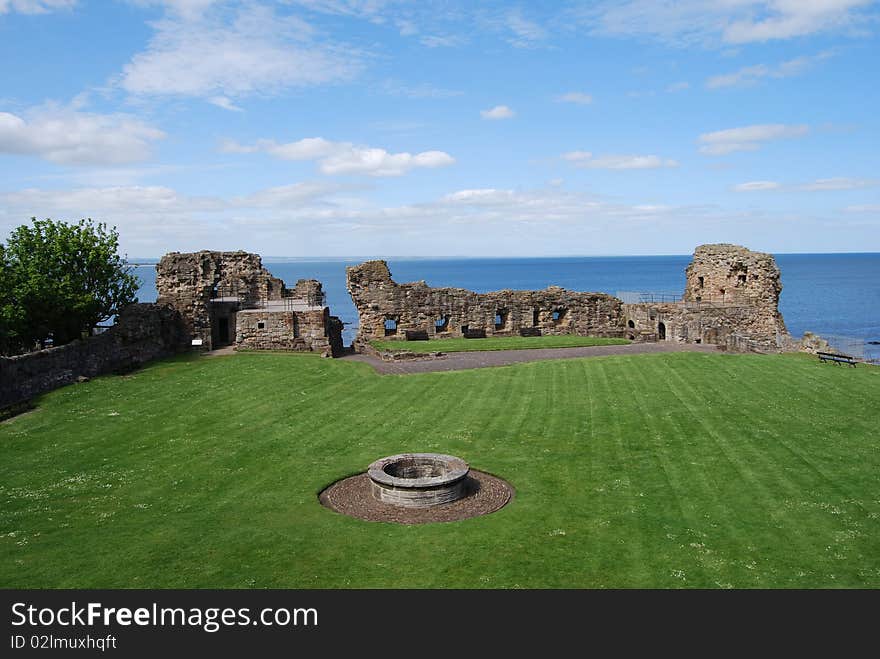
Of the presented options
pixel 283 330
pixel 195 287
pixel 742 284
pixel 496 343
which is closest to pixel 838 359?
pixel 742 284

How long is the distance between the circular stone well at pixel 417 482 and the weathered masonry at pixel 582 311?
2053 cm

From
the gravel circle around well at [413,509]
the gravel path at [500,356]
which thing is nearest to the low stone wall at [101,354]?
the gravel path at [500,356]

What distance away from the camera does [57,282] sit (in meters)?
29.5

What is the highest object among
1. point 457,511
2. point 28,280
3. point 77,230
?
point 77,230

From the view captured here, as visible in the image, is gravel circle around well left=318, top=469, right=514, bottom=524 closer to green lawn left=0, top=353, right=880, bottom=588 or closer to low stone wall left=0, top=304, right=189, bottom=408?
green lawn left=0, top=353, right=880, bottom=588

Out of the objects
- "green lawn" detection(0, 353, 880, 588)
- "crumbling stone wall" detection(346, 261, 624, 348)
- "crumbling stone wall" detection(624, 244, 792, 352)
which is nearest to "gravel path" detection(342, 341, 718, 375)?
"crumbling stone wall" detection(624, 244, 792, 352)

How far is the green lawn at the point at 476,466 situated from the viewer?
11055mm

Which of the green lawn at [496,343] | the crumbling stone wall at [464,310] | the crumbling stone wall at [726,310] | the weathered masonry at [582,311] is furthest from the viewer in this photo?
the crumbling stone wall at [464,310]

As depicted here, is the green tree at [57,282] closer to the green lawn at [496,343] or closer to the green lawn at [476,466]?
the green lawn at [476,466]

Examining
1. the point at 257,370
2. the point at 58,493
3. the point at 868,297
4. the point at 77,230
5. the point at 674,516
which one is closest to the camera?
the point at 674,516

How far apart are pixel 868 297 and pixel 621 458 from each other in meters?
137

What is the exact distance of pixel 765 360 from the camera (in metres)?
29.1
